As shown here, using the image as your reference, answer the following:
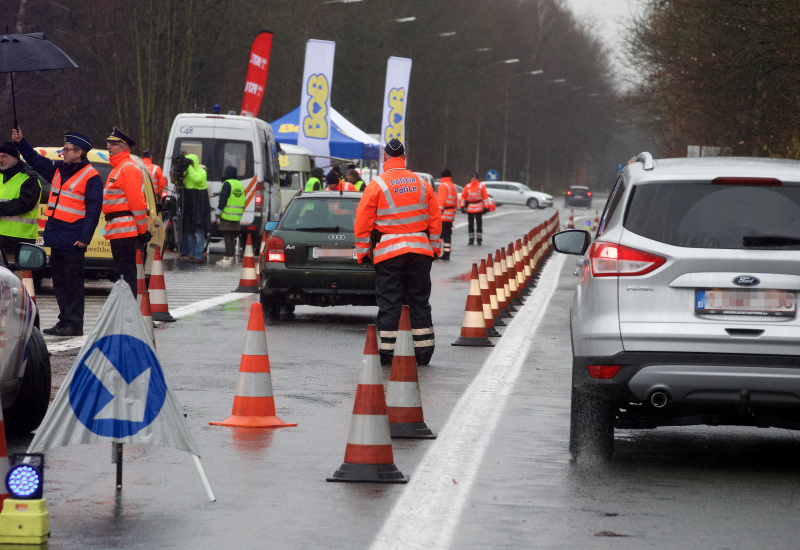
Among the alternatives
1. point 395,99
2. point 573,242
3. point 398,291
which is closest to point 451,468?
point 573,242

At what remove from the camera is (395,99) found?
42219 millimetres

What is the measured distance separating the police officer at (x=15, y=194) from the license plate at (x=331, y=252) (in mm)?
3209

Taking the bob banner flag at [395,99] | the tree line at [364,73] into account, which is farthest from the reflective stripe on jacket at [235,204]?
the bob banner flag at [395,99]

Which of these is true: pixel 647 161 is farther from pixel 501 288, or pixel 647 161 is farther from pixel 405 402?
pixel 501 288

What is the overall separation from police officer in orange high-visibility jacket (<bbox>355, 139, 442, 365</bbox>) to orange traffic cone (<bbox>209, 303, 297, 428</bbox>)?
10.0ft

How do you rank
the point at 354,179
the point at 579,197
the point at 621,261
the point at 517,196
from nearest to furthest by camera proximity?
1. the point at 621,261
2. the point at 354,179
3. the point at 517,196
4. the point at 579,197

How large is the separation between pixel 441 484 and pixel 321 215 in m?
9.44

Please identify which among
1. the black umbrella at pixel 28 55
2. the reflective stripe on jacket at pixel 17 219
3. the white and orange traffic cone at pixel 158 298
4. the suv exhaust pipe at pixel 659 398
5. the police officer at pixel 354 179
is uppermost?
the black umbrella at pixel 28 55

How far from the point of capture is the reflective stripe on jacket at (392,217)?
1184 cm

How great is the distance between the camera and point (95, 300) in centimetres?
1797

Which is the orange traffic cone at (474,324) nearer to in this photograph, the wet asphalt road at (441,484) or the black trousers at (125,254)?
the wet asphalt road at (441,484)

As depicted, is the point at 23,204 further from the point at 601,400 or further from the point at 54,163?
the point at 601,400

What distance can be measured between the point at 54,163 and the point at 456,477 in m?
7.80

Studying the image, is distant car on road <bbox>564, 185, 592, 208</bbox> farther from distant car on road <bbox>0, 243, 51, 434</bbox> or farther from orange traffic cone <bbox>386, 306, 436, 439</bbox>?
distant car on road <bbox>0, 243, 51, 434</bbox>
